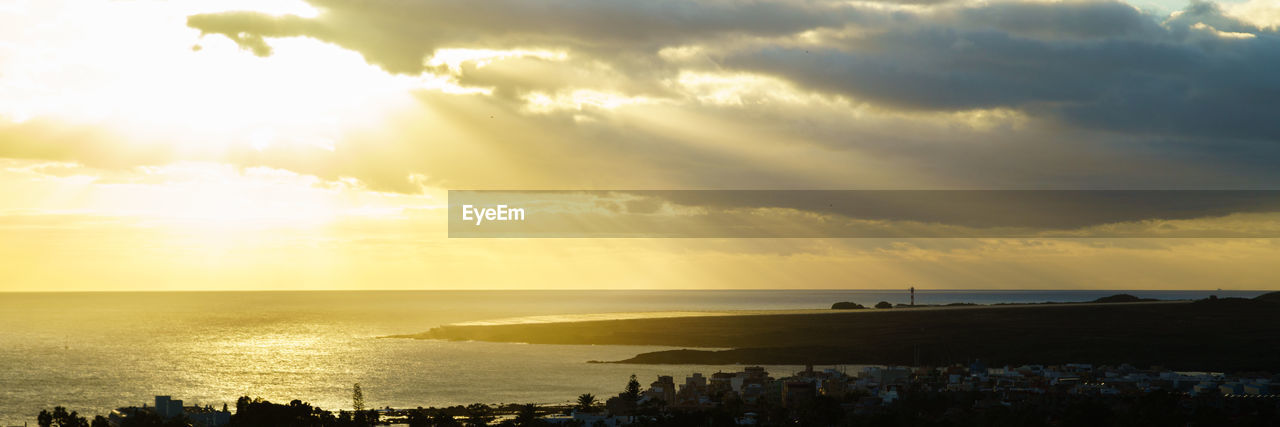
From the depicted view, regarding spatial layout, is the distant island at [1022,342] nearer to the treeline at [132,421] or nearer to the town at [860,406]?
the town at [860,406]

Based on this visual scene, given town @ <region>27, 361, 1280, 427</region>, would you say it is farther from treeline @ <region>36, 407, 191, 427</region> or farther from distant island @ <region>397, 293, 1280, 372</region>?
distant island @ <region>397, 293, 1280, 372</region>

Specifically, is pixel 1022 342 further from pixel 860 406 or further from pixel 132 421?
pixel 132 421

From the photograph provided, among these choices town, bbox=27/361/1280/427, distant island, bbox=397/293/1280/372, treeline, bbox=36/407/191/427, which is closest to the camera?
treeline, bbox=36/407/191/427

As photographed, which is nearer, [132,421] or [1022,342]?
[132,421]

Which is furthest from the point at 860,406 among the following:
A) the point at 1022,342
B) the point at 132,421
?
the point at 1022,342

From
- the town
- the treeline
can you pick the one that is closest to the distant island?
the town

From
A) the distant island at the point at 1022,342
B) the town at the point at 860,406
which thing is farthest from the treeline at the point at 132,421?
the distant island at the point at 1022,342

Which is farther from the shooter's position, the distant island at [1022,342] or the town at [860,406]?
the distant island at [1022,342]

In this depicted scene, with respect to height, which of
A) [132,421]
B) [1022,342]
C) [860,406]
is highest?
[1022,342]
